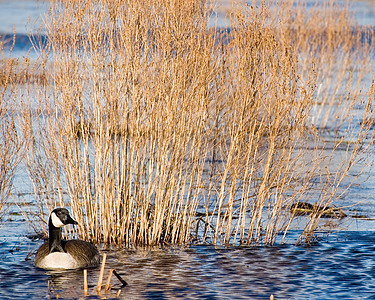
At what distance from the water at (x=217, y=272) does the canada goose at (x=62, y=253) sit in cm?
9

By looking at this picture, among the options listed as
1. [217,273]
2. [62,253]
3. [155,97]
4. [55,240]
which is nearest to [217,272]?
[217,273]

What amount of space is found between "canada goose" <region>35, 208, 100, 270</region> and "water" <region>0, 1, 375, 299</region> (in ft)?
0.31

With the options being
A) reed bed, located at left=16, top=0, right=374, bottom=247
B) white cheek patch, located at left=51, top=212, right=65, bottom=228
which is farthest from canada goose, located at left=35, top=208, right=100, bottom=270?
reed bed, located at left=16, top=0, right=374, bottom=247

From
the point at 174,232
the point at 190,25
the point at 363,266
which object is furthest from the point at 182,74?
the point at 363,266

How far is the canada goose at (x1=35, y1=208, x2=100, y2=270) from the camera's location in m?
7.07

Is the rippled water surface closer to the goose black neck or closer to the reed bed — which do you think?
the goose black neck

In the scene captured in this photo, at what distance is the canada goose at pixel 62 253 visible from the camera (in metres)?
7.07

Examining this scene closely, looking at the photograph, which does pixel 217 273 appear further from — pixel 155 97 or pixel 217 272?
pixel 155 97

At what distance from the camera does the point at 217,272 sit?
23.0 ft

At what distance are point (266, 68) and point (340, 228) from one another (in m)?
2.64

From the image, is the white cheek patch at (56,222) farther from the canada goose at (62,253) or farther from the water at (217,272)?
the water at (217,272)

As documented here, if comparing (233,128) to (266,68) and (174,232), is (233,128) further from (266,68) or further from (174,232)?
(174,232)

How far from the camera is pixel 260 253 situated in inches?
304

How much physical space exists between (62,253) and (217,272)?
1.66 m
